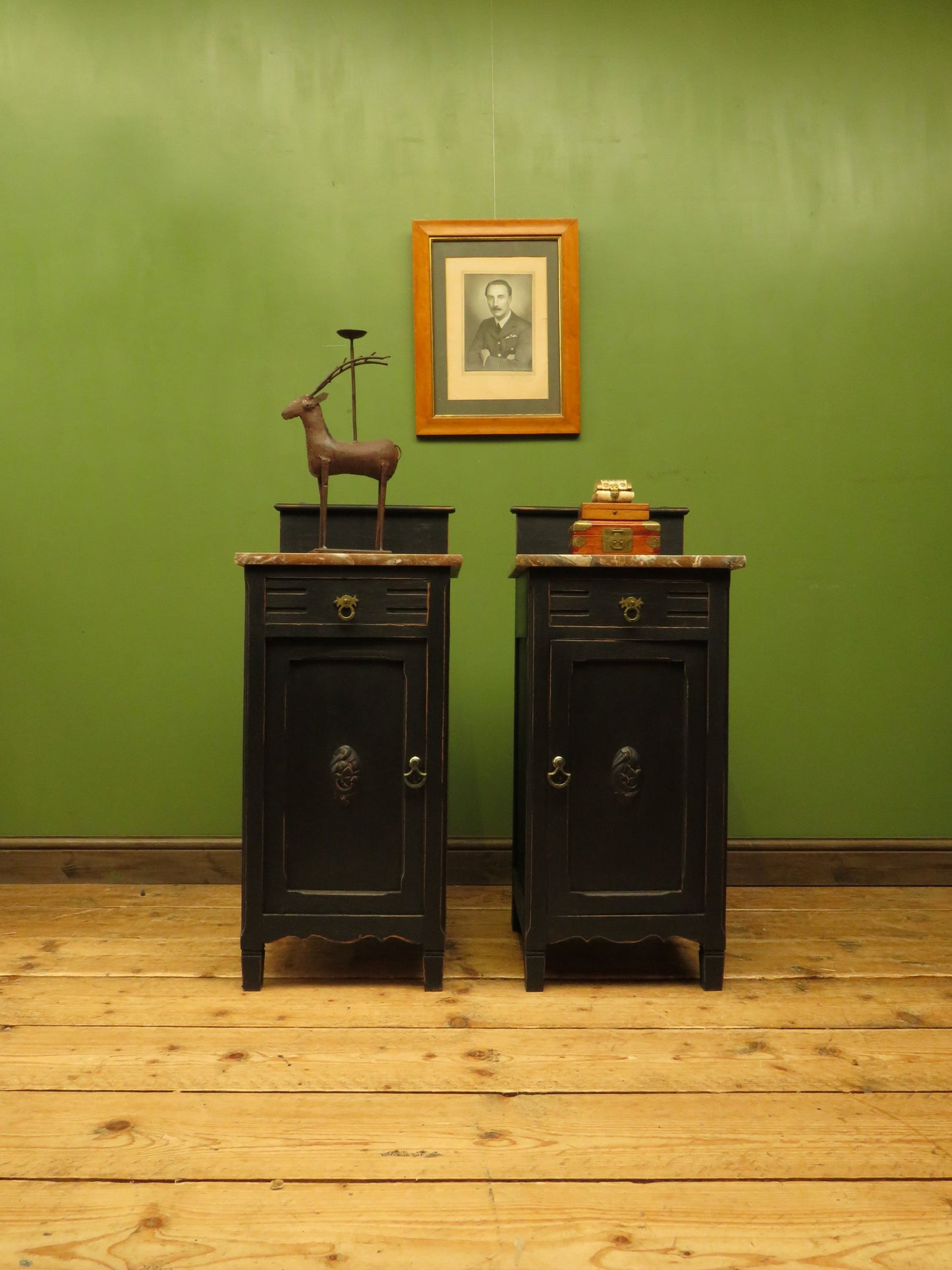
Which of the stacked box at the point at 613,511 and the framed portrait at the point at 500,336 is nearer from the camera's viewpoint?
the stacked box at the point at 613,511

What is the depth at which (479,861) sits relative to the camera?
2.78 metres

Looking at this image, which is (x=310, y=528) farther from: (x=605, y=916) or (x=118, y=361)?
(x=605, y=916)

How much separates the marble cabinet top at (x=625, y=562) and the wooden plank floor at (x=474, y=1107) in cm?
96

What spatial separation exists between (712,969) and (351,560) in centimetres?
122

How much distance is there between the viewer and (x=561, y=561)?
6.48ft

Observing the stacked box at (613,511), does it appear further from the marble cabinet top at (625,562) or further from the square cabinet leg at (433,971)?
the square cabinet leg at (433,971)

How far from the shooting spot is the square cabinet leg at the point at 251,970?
1.97 m

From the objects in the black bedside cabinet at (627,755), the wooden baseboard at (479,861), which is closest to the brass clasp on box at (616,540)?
the black bedside cabinet at (627,755)

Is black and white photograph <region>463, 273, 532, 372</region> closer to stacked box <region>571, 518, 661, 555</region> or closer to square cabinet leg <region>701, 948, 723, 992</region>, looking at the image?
stacked box <region>571, 518, 661, 555</region>

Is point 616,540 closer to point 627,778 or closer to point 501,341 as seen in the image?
point 627,778

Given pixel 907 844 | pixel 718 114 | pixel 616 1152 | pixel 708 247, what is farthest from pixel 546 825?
pixel 718 114

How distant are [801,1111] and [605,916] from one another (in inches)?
23.9

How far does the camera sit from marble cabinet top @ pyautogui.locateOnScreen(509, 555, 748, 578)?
77.5 inches

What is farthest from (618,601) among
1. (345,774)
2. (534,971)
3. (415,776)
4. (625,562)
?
(534,971)
